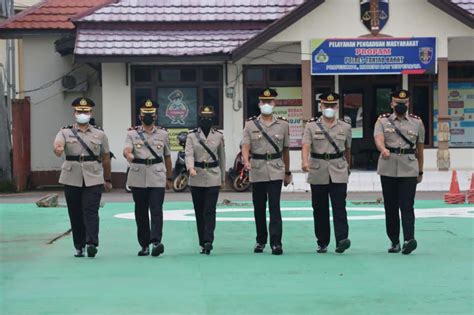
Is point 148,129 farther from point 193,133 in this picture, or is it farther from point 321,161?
point 321,161

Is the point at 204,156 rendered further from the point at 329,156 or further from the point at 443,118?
the point at 443,118

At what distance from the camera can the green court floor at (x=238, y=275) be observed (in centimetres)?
959

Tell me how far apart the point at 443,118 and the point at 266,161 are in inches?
498

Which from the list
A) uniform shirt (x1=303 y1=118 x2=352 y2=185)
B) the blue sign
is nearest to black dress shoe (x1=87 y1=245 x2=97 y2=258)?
uniform shirt (x1=303 y1=118 x2=352 y2=185)

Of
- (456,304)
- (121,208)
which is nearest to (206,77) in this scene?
(121,208)

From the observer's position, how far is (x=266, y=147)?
44.0ft

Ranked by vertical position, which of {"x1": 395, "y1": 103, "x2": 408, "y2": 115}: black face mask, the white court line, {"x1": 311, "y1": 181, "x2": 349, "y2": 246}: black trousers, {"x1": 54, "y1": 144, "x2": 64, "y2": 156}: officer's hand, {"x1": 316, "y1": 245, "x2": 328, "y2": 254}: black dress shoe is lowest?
the white court line

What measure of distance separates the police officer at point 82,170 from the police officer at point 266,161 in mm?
1889

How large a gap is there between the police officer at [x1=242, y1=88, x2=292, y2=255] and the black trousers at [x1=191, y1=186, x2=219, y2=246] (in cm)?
55

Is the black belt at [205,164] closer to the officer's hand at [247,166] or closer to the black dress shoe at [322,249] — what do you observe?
the officer's hand at [247,166]

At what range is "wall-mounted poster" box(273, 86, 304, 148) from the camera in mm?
26562

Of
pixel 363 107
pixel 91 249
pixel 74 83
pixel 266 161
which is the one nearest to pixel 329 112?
pixel 266 161

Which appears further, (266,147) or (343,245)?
(266,147)

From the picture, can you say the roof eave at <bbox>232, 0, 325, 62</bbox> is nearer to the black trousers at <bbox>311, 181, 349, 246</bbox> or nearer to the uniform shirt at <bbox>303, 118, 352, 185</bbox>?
the uniform shirt at <bbox>303, 118, 352, 185</bbox>
